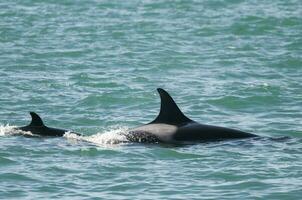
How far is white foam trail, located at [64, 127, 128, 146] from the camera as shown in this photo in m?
17.7

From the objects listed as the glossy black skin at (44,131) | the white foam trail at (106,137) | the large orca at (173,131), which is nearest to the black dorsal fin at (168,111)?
the large orca at (173,131)

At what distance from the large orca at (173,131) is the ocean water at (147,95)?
0.95ft

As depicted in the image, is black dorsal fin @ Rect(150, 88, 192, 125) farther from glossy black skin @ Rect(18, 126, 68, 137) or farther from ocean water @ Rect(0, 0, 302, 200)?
glossy black skin @ Rect(18, 126, 68, 137)

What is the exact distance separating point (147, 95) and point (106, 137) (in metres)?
5.95

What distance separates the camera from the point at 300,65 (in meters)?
28.5

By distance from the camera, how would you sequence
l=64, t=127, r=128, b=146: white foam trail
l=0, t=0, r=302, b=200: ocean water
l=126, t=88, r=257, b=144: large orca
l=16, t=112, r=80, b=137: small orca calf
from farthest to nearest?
l=16, t=112, r=80, b=137: small orca calf, l=64, t=127, r=128, b=146: white foam trail, l=126, t=88, r=257, b=144: large orca, l=0, t=0, r=302, b=200: ocean water

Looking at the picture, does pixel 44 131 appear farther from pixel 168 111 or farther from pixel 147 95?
pixel 147 95

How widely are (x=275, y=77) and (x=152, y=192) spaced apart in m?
13.0

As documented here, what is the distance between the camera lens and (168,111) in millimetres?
17594

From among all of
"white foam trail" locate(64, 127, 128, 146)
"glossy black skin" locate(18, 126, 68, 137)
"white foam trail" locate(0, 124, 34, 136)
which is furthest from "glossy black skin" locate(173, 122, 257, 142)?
"white foam trail" locate(0, 124, 34, 136)

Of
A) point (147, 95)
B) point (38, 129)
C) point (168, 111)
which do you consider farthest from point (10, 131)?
point (147, 95)

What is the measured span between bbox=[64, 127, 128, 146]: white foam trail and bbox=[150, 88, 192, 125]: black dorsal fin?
76 cm

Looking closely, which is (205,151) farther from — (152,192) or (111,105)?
(111,105)

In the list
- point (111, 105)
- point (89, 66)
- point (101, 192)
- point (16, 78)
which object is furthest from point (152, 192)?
point (89, 66)
